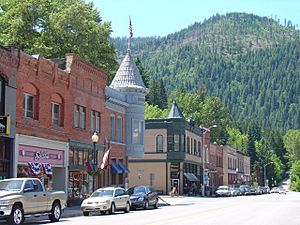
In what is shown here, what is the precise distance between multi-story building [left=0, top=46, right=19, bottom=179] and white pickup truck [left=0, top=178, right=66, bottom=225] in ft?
21.4

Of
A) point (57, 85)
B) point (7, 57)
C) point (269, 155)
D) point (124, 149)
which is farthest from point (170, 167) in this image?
point (269, 155)

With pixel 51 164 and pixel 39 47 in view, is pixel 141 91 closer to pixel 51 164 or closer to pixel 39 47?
pixel 39 47

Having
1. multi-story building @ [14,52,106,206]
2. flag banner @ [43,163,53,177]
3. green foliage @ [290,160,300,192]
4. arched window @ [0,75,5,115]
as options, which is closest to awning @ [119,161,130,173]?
multi-story building @ [14,52,106,206]

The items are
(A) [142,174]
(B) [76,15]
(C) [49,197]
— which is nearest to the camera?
(C) [49,197]

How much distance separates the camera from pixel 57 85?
3781cm

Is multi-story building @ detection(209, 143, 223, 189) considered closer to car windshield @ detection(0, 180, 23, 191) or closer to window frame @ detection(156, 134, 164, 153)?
window frame @ detection(156, 134, 164, 153)

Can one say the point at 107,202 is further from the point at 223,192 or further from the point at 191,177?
the point at 223,192

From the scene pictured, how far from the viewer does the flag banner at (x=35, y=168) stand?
111 feet

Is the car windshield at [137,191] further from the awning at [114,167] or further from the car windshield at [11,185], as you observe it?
the car windshield at [11,185]

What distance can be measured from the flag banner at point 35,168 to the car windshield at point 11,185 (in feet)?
31.6

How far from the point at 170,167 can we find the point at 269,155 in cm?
11229

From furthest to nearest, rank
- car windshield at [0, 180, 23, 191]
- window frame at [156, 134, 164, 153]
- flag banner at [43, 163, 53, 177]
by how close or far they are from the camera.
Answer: window frame at [156, 134, 164, 153] → flag banner at [43, 163, 53, 177] → car windshield at [0, 180, 23, 191]

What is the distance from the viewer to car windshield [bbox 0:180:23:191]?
23561 mm

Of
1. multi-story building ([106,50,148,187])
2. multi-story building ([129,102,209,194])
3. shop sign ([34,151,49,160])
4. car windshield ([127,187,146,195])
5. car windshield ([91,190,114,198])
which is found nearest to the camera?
car windshield ([91,190,114,198])
